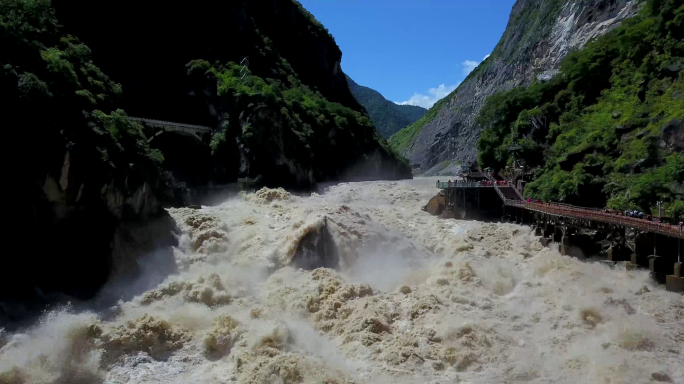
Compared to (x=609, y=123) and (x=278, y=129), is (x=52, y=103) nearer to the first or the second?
(x=278, y=129)

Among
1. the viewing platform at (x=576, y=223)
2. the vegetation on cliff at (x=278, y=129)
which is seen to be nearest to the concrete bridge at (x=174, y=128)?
the vegetation on cliff at (x=278, y=129)

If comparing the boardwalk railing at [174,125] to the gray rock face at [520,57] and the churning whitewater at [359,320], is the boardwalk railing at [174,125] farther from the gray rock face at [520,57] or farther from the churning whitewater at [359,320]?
the gray rock face at [520,57]

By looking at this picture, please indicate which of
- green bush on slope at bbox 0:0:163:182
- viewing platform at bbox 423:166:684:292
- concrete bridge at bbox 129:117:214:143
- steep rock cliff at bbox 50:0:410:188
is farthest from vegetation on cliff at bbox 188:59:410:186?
green bush on slope at bbox 0:0:163:182

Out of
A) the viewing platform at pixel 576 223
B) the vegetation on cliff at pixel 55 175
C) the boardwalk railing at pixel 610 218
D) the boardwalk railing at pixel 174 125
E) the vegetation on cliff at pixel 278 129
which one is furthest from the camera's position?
the vegetation on cliff at pixel 278 129

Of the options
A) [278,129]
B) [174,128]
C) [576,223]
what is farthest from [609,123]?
[174,128]

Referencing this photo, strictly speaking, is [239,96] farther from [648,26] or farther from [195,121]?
[648,26]

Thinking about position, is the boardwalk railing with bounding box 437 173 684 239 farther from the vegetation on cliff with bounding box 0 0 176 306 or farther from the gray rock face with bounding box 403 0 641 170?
the gray rock face with bounding box 403 0 641 170
